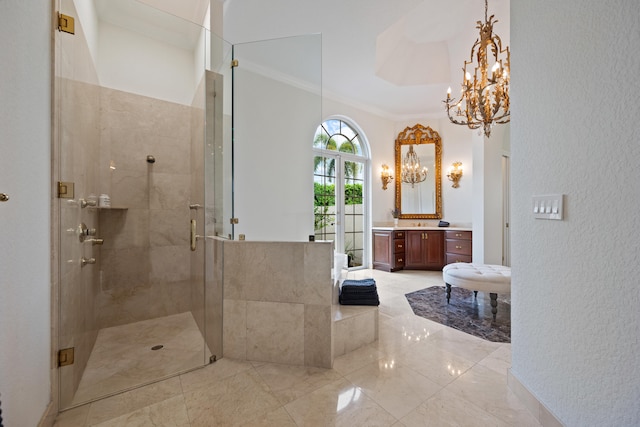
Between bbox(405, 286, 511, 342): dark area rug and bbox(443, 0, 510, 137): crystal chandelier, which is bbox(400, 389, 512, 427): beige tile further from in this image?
bbox(443, 0, 510, 137): crystal chandelier

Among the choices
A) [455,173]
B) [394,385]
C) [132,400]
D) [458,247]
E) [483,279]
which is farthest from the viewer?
[455,173]

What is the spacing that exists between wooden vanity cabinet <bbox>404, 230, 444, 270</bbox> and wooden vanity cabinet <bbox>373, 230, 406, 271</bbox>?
0.13 meters

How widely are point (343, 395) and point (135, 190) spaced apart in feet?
8.43

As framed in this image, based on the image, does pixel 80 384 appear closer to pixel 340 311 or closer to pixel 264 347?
pixel 264 347

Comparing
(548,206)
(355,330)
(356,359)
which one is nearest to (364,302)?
(355,330)

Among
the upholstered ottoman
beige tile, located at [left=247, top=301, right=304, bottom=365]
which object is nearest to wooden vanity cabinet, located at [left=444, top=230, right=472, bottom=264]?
the upholstered ottoman

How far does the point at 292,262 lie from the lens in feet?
5.88

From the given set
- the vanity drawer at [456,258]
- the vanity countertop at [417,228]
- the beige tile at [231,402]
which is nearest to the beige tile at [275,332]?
the beige tile at [231,402]

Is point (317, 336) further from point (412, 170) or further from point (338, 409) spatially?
point (412, 170)

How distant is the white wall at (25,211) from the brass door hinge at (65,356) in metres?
0.10

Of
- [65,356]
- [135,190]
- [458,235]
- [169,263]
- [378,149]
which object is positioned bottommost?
[65,356]

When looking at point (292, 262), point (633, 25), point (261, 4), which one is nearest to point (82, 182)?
point (292, 262)

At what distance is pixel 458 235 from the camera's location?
15.2 feet

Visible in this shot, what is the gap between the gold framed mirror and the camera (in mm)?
5211
